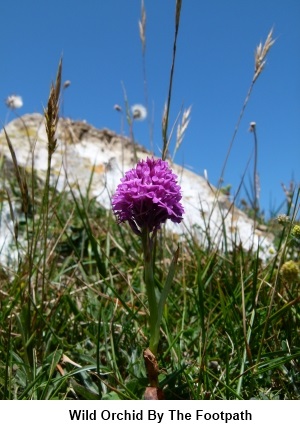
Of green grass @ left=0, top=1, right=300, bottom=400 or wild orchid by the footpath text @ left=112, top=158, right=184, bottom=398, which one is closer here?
wild orchid by the footpath text @ left=112, top=158, right=184, bottom=398

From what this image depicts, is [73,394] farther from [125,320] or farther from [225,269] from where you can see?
[225,269]

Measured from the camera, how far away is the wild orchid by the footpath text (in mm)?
1574

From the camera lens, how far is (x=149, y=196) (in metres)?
1.55

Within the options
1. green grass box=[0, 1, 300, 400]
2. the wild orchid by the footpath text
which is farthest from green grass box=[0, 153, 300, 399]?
the wild orchid by the footpath text

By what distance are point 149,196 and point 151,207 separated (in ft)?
0.18

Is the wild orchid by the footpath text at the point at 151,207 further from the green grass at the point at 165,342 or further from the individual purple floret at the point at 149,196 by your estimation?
the green grass at the point at 165,342

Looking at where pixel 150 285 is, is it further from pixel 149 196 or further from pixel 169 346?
pixel 169 346

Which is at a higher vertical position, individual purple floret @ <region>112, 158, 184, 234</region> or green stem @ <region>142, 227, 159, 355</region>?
individual purple floret @ <region>112, 158, 184, 234</region>

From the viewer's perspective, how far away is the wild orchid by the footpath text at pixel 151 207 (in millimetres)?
1574

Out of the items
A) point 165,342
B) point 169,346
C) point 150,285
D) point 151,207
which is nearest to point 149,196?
point 151,207

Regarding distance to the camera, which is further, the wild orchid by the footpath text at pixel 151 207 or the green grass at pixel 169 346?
the green grass at pixel 169 346

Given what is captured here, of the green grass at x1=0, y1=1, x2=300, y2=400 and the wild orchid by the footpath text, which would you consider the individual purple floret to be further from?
the green grass at x1=0, y1=1, x2=300, y2=400

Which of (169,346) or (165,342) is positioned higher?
(165,342)

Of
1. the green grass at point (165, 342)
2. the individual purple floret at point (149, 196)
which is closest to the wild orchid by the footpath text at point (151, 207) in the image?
the individual purple floret at point (149, 196)
